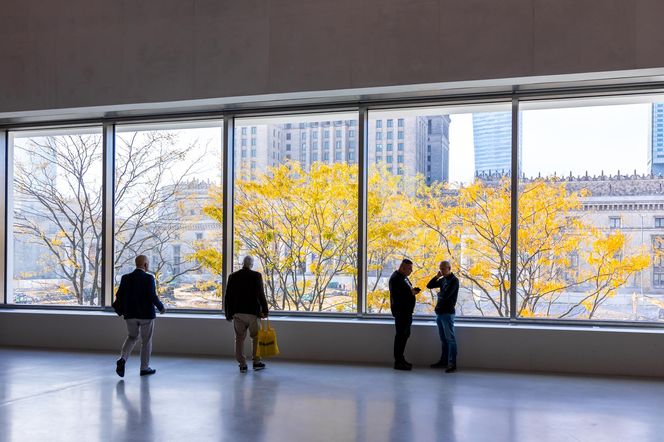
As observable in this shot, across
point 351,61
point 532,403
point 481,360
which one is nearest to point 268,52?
point 351,61

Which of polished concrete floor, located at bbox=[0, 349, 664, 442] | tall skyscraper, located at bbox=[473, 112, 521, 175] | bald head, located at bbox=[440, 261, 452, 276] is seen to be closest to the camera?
polished concrete floor, located at bbox=[0, 349, 664, 442]

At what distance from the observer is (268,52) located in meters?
9.41

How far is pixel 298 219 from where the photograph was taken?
10.2 metres

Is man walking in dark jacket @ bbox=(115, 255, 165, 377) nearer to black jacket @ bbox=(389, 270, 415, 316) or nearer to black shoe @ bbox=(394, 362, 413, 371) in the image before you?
black jacket @ bbox=(389, 270, 415, 316)

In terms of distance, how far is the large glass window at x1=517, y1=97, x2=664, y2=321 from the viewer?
8734 mm

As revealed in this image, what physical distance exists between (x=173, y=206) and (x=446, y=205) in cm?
458

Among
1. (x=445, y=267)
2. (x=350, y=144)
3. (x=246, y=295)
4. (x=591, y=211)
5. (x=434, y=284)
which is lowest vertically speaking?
(x=246, y=295)

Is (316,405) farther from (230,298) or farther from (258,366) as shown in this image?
(230,298)

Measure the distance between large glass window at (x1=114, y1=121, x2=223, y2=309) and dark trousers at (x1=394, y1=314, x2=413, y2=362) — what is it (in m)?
3.22

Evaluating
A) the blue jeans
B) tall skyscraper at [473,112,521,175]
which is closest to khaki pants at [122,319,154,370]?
the blue jeans

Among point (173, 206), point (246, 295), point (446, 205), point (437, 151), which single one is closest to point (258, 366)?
point (246, 295)

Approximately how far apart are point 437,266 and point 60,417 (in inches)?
213

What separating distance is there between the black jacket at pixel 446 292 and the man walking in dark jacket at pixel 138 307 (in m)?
3.72

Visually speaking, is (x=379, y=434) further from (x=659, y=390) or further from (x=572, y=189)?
(x=572, y=189)
